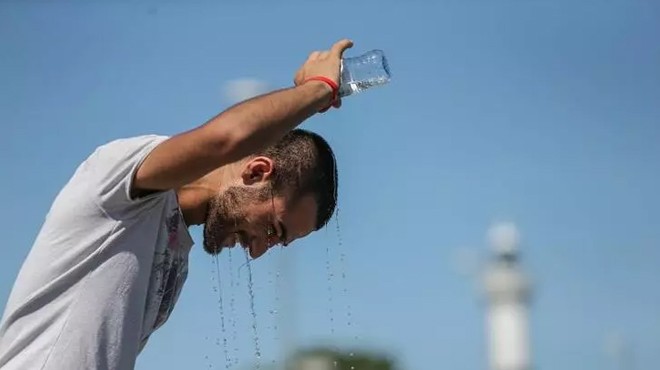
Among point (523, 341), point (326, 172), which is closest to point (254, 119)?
point (326, 172)

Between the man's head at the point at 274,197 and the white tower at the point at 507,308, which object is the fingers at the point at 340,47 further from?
the white tower at the point at 507,308

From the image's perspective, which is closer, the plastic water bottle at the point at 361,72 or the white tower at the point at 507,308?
the plastic water bottle at the point at 361,72

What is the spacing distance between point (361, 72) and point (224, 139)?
2.62 feet

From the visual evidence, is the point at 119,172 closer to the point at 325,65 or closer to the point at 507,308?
the point at 325,65

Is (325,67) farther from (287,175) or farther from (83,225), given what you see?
(83,225)

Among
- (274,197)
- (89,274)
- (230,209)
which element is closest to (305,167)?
(274,197)

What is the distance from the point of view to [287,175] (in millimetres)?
4172

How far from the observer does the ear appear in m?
4.11

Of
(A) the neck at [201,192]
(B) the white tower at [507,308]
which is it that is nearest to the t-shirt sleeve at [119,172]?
(A) the neck at [201,192]

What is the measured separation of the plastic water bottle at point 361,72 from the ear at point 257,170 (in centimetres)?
34

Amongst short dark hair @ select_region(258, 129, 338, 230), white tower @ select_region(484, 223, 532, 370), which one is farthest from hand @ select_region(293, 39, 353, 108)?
white tower @ select_region(484, 223, 532, 370)

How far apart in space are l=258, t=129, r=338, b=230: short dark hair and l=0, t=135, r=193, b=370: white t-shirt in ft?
1.53

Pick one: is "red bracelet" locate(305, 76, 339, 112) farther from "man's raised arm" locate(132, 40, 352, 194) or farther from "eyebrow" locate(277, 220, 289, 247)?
"eyebrow" locate(277, 220, 289, 247)

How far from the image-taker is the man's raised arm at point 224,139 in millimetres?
3590
